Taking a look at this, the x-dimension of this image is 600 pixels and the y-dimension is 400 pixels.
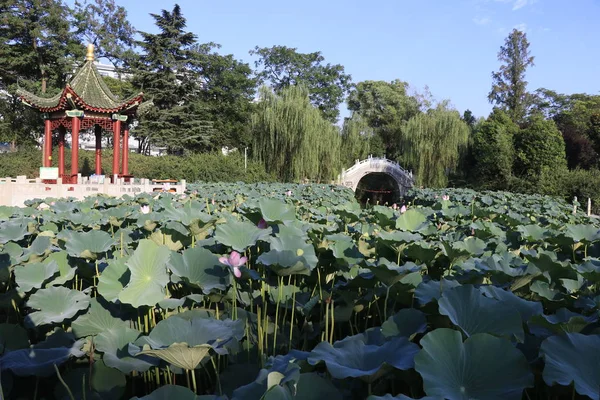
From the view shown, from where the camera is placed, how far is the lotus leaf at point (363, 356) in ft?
2.76

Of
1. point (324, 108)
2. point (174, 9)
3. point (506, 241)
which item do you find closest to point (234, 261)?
point (506, 241)

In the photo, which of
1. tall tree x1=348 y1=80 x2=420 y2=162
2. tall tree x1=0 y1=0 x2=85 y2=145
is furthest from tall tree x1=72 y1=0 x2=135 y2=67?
tall tree x1=348 y1=80 x2=420 y2=162

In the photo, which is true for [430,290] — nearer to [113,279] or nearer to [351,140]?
[113,279]

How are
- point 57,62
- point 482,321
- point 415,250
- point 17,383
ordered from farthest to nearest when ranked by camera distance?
point 57,62, point 415,250, point 17,383, point 482,321

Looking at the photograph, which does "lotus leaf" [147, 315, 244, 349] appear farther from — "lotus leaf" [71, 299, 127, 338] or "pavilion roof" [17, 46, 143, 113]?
"pavilion roof" [17, 46, 143, 113]

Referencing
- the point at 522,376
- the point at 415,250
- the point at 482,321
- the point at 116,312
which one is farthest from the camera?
the point at 415,250

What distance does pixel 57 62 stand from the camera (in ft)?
76.3

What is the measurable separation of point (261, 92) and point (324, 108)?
1315 cm

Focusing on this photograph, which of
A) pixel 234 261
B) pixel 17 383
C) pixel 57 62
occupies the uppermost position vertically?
pixel 57 62

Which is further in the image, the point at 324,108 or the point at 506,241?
the point at 324,108

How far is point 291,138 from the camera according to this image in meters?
19.5

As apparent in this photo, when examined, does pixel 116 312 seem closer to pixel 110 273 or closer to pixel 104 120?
pixel 110 273

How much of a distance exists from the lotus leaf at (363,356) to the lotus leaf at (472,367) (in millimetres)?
51

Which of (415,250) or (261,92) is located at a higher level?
(261,92)
